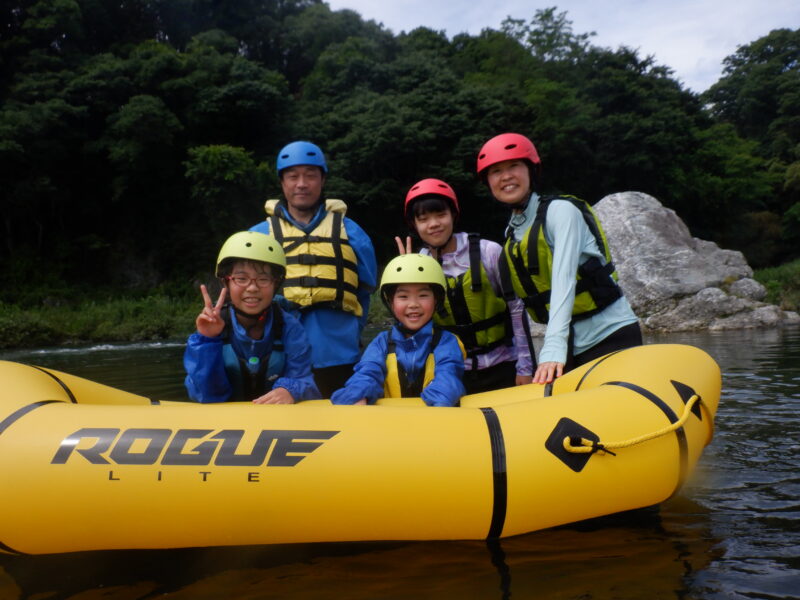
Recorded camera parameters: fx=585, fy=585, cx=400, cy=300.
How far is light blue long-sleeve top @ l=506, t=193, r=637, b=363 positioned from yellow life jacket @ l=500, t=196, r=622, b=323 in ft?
0.11

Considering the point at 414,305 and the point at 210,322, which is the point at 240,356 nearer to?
the point at 210,322

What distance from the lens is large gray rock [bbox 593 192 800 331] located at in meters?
10.9

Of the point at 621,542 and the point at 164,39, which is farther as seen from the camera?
the point at 164,39

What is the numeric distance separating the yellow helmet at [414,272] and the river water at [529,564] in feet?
3.99

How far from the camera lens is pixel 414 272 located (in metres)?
2.88

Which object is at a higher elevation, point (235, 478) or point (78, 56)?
point (78, 56)

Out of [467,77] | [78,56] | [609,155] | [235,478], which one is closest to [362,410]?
[235,478]

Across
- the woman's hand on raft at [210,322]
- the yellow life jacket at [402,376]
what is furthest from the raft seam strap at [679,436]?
the woman's hand on raft at [210,322]

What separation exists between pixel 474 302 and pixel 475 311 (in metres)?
0.05

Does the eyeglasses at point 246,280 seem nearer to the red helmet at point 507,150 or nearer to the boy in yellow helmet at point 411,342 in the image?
the boy in yellow helmet at point 411,342

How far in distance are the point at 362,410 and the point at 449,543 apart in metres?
0.62

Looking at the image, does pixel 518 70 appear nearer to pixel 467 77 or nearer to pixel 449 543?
pixel 467 77

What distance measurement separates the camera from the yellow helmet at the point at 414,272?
287cm

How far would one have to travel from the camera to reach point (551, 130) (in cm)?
2375
